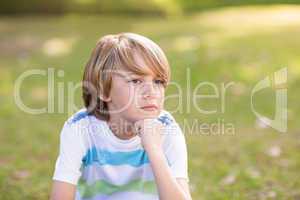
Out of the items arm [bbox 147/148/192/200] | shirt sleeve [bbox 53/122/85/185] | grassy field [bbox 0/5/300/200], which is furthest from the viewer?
grassy field [bbox 0/5/300/200]

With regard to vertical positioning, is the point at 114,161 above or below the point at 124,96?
below

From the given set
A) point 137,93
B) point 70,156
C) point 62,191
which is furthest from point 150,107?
point 62,191

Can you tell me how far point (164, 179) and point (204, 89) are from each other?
15.7 feet

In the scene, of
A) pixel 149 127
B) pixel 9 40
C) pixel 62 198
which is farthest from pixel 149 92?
pixel 9 40

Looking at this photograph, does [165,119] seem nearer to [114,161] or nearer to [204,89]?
[114,161]

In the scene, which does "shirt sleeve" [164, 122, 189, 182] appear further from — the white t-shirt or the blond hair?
the blond hair

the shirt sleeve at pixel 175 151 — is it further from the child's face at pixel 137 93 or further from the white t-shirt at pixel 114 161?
the child's face at pixel 137 93

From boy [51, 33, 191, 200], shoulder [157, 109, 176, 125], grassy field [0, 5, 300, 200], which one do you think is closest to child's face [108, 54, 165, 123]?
boy [51, 33, 191, 200]

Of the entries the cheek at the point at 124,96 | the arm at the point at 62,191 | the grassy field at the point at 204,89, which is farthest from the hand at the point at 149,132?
the grassy field at the point at 204,89

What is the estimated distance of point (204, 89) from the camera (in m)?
7.38

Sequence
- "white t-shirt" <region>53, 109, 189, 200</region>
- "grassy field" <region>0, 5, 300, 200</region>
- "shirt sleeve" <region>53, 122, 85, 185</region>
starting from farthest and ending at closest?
"grassy field" <region>0, 5, 300, 200</region>, "white t-shirt" <region>53, 109, 189, 200</region>, "shirt sleeve" <region>53, 122, 85, 185</region>

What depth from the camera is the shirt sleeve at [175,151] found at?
9.45 feet

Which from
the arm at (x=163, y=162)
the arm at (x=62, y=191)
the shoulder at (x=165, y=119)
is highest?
the shoulder at (x=165, y=119)

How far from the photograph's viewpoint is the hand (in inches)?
109
